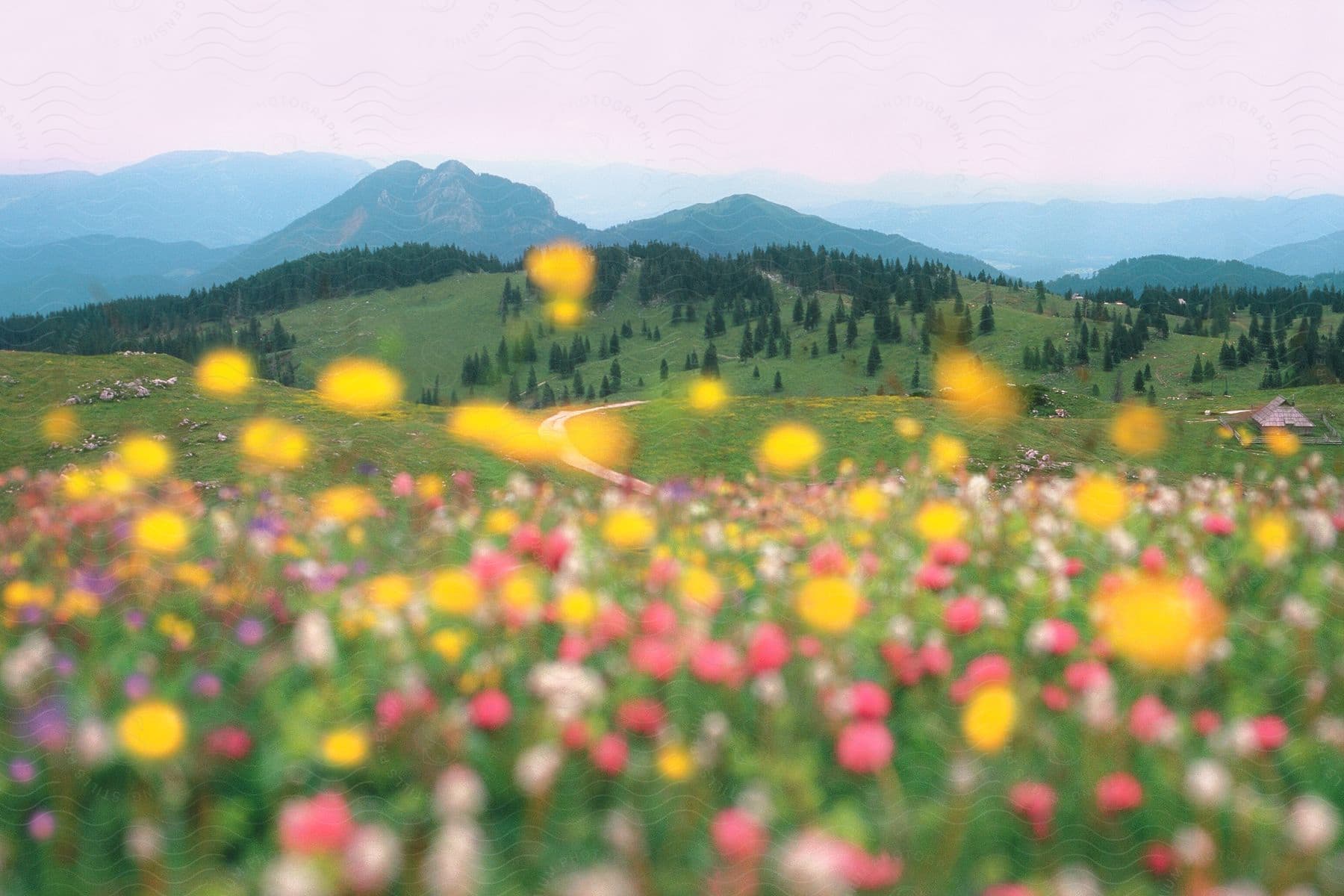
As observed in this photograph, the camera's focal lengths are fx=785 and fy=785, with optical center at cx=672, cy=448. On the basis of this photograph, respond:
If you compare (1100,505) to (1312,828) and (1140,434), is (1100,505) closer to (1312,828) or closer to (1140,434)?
(1312,828)

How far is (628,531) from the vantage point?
5543 millimetres

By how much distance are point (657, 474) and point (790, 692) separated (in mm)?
36296

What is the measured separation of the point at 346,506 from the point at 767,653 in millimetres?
3890

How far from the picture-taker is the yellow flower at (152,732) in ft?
9.18

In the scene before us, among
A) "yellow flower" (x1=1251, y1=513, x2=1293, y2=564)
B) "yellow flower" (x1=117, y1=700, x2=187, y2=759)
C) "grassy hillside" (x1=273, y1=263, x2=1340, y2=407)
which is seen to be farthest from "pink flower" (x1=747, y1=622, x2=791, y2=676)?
"grassy hillside" (x1=273, y1=263, x2=1340, y2=407)

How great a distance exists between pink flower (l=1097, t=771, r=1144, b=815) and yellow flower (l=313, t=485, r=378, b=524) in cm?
495

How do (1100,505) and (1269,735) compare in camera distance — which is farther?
(1100,505)

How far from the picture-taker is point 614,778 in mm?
2844

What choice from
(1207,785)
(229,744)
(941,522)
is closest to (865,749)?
(1207,785)

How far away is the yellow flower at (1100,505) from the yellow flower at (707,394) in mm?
46149

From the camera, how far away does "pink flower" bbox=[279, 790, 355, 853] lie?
2146 mm

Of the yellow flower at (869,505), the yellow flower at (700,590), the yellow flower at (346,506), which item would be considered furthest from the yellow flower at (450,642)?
the yellow flower at (869,505)

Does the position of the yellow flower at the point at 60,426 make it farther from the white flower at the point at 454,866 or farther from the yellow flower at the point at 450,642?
the white flower at the point at 454,866

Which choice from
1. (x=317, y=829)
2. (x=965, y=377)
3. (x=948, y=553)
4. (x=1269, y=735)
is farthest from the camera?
(x=965, y=377)
